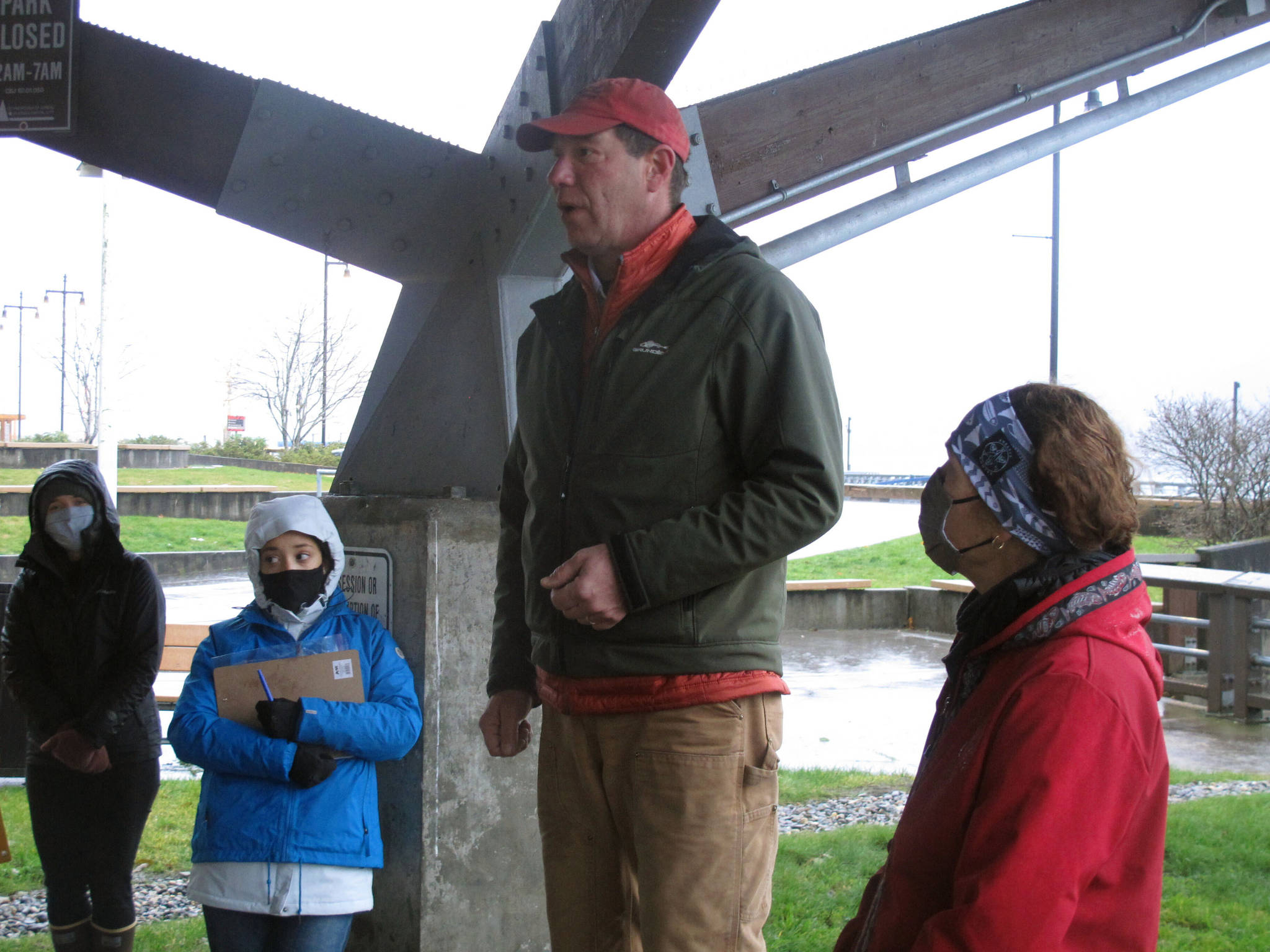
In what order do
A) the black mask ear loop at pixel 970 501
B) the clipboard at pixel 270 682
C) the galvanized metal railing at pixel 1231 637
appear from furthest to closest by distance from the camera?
1. the galvanized metal railing at pixel 1231 637
2. the clipboard at pixel 270 682
3. the black mask ear loop at pixel 970 501

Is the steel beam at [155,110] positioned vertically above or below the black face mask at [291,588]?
above

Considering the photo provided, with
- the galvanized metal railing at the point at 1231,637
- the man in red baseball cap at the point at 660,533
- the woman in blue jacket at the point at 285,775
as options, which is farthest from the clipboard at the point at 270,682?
the galvanized metal railing at the point at 1231,637

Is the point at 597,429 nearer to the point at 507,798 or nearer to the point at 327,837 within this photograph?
the point at 327,837

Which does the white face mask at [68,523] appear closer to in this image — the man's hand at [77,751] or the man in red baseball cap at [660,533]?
the man's hand at [77,751]

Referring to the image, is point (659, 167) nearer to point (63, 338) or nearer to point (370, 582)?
point (370, 582)

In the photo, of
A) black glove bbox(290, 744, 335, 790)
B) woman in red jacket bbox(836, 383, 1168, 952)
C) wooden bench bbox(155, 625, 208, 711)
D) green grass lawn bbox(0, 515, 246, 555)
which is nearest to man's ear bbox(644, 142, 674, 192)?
woman in red jacket bbox(836, 383, 1168, 952)

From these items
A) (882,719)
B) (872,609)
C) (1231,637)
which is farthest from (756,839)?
(872,609)

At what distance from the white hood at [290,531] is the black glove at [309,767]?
380mm

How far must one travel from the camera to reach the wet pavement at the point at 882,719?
28.8 ft

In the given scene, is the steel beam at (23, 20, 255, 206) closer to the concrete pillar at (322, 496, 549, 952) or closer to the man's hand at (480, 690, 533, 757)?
the concrete pillar at (322, 496, 549, 952)

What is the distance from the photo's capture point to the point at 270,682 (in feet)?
10.8

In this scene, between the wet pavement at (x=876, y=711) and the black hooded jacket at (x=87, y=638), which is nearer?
the black hooded jacket at (x=87, y=638)

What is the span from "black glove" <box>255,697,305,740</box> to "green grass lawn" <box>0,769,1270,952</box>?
1139 millimetres

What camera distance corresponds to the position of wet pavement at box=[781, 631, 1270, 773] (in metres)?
8.79
